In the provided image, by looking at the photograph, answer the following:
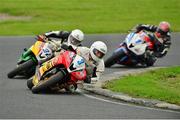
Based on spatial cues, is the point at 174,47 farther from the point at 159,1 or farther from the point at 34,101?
the point at 159,1

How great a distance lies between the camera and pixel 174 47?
30016mm

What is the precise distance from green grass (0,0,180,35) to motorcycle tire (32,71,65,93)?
1901cm

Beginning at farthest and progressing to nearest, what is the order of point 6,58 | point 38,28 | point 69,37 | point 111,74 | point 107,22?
1. point 107,22
2. point 38,28
3. point 6,58
4. point 111,74
5. point 69,37

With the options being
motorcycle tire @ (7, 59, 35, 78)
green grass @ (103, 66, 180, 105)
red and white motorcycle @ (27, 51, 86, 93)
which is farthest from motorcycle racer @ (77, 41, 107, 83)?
motorcycle tire @ (7, 59, 35, 78)

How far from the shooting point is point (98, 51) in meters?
17.9

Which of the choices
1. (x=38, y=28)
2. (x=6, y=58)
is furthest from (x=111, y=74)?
(x=38, y=28)

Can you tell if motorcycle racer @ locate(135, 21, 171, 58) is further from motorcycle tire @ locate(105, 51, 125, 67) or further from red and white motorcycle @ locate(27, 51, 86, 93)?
red and white motorcycle @ locate(27, 51, 86, 93)

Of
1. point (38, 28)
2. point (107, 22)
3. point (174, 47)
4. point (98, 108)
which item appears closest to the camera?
point (98, 108)

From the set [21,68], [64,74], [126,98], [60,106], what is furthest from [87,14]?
[60,106]

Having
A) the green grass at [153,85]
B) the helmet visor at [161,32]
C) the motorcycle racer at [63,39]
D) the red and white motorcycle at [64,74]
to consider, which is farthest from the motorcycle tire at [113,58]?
the red and white motorcycle at [64,74]

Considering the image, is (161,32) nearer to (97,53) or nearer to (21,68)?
(21,68)

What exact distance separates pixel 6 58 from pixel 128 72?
508 centimetres

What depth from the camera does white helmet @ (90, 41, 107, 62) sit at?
17.9 meters

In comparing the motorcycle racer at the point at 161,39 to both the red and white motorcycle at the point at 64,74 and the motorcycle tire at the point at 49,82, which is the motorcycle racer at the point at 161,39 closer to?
the red and white motorcycle at the point at 64,74
